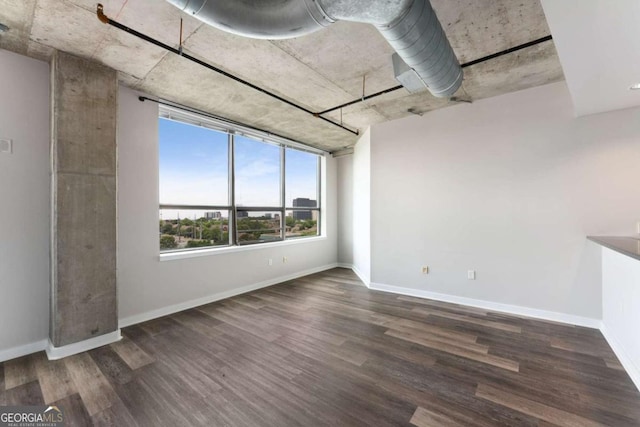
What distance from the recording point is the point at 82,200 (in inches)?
102

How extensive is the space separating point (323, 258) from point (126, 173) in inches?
163

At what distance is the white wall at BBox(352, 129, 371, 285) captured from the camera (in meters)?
4.82

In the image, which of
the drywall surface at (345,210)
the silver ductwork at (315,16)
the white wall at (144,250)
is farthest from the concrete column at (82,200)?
the drywall surface at (345,210)

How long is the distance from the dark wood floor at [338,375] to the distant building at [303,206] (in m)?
2.80

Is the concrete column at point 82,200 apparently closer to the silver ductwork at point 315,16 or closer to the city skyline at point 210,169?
the city skyline at point 210,169

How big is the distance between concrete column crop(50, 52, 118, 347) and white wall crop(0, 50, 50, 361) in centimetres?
24

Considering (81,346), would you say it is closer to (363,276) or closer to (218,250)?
(218,250)

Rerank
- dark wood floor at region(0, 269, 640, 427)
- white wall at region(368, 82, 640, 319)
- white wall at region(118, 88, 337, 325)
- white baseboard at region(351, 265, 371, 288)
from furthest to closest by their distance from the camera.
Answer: white baseboard at region(351, 265, 371, 288) < white wall at region(118, 88, 337, 325) < white wall at region(368, 82, 640, 319) < dark wood floor at region(0, 269, 640, 427)

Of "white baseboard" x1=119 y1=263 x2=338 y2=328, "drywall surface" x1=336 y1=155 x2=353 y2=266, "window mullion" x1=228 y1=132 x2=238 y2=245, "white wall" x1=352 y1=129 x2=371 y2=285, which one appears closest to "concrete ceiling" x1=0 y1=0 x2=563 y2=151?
"window mullion" x1=228 y1=132 x2=238 y2=245

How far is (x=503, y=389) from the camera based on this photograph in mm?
1966

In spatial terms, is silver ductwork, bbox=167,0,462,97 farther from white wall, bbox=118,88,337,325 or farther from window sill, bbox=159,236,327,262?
window sill, bbox=159,236,327,262

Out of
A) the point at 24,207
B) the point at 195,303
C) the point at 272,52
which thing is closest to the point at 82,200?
the point at 24,207

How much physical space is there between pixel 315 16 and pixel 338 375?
261 cm

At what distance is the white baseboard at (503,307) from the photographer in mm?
3043
